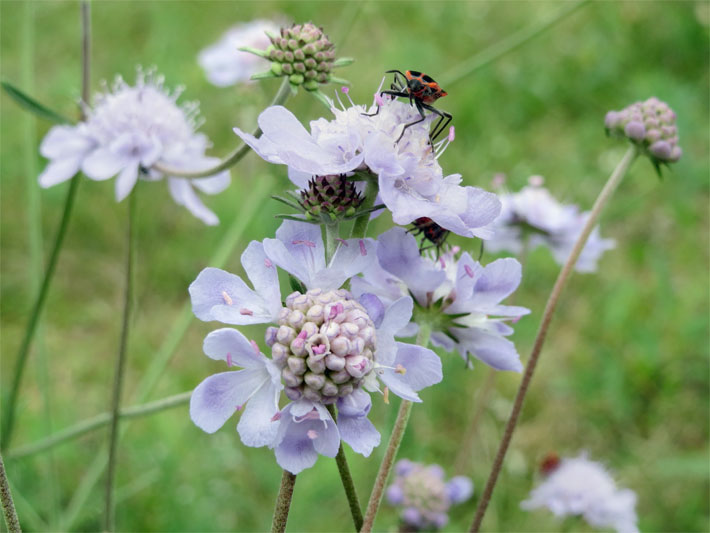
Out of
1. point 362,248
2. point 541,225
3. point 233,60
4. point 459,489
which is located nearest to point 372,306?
point 362,248

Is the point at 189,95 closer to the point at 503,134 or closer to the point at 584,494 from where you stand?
the point at 503,134

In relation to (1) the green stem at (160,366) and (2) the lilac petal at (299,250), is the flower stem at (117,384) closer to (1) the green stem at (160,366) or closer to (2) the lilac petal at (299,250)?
(1) the green stem at (160,366)

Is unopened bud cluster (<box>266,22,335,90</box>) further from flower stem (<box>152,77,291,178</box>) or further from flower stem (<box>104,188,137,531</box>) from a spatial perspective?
flower stem (<box>104,188,137,531</box>)

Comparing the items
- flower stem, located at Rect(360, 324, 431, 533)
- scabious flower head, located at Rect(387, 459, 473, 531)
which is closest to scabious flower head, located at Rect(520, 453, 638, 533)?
scabious flower head, located at Rect(387, 459, 473, 531)

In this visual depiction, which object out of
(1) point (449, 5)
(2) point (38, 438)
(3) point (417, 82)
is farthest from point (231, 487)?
(1) point (449, 5)

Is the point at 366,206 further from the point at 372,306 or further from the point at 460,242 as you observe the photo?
the point at 460,242

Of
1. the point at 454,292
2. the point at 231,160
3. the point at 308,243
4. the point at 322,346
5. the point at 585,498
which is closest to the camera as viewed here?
the point at 322,346

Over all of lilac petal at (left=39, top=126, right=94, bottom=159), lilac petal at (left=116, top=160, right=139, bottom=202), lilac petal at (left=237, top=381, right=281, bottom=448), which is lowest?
lilac petal at (left=237, top=381, right=281, bottom=448)

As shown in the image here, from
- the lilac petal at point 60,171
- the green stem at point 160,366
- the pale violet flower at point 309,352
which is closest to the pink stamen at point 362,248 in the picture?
the pale violet flower at point 309,352
